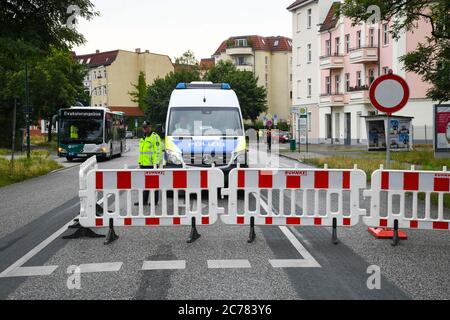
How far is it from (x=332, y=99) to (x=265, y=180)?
4981cm

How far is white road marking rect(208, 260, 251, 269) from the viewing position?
697 centimetres

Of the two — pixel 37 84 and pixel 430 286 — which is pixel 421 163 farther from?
pixel 37 84

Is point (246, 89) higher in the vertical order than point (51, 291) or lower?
higher

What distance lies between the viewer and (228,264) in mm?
7141

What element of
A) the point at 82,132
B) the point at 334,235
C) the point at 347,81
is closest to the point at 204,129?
the point at 334,235

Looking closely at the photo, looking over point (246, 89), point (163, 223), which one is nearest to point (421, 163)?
point (163, 223)

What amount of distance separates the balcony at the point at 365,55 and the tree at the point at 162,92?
1260 inches

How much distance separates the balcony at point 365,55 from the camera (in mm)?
51656

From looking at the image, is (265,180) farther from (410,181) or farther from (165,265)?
(165,265)

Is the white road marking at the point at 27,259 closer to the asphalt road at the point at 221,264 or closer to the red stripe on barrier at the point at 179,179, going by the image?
the asphalt road at the point at 221,264

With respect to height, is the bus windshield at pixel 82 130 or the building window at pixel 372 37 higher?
the building window at pixel 372 37

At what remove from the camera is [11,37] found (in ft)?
64.0

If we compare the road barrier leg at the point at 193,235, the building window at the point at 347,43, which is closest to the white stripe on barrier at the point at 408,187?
the road barrier leg at the point at 193,235

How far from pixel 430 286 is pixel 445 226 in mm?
2927
